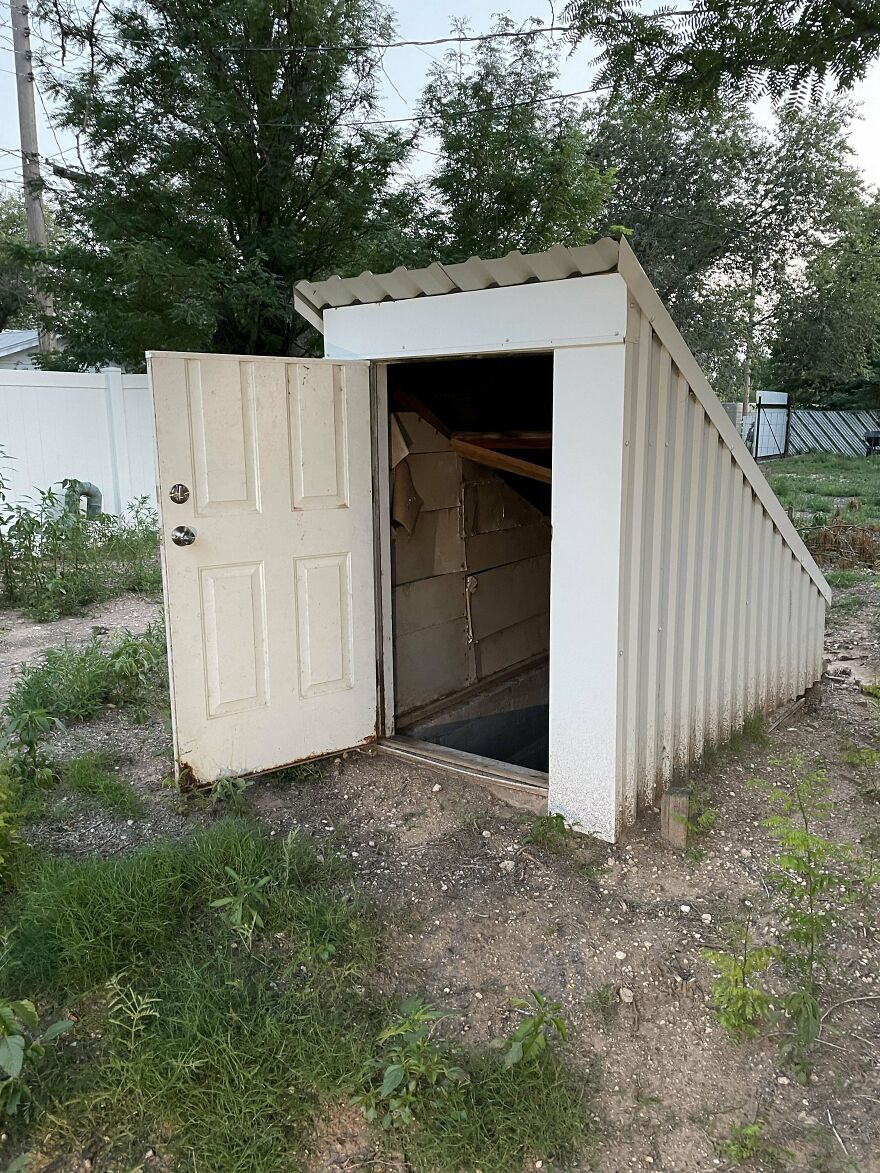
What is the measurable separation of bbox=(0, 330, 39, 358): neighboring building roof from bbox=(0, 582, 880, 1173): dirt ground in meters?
14.9

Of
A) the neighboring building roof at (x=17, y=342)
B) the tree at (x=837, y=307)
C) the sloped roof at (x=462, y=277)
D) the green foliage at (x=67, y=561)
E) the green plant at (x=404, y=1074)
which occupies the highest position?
the tree at (x=837, y=307)

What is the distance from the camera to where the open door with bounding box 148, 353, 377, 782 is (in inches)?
135

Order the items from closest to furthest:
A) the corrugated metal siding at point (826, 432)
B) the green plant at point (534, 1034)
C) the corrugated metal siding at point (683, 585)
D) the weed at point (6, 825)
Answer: the green plant at point (534, 1034), the weed at point (6, 825), the corrugated metal siding at point (683, 585), the corrugated metal siding at point (826, 432)

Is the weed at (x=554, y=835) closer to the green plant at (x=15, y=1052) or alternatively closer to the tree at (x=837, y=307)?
the green plant at (x=15, y=1052)

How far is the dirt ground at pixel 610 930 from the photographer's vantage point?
6.97ft

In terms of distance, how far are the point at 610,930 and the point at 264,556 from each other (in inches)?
79.3

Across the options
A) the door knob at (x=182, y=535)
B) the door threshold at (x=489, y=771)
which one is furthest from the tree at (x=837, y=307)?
the door knob at (x=182, y=535)

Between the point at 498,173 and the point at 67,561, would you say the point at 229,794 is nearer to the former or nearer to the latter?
the point at 67,561

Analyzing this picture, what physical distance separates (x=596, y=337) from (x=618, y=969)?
2126 mm

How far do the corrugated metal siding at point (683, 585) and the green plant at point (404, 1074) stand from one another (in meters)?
1.39

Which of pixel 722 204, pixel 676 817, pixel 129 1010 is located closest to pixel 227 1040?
pixel 129 1010

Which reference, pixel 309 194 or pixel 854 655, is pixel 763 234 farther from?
pixel 854 655

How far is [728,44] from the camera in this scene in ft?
10.8

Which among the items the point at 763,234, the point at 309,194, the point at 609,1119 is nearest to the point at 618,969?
the point at 609,1119
